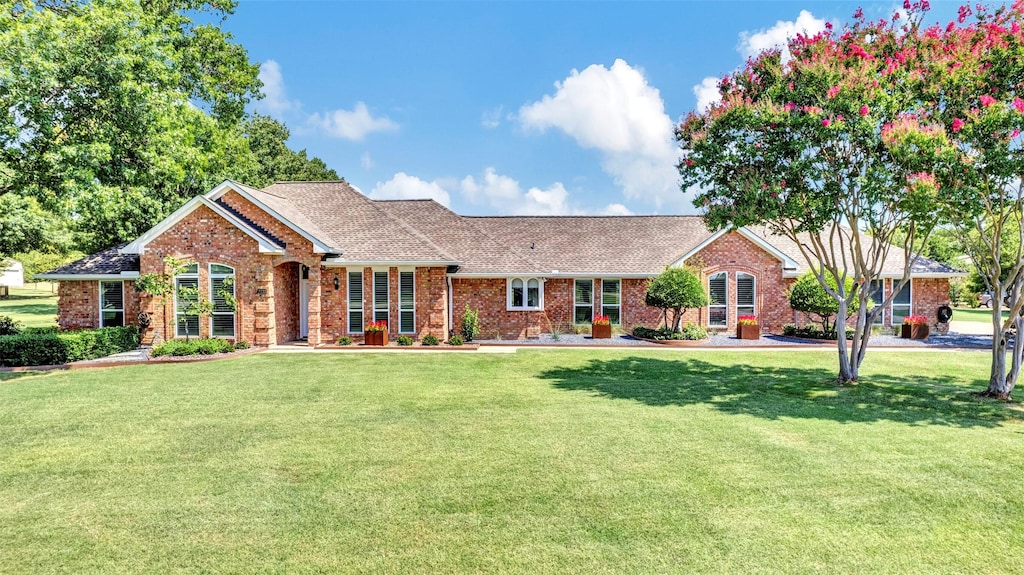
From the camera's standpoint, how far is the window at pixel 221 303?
17641 millimetres

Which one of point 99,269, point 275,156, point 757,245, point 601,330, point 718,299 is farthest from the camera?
point 275,156

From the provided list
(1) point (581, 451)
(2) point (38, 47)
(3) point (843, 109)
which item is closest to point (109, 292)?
(2) point (38, 47)

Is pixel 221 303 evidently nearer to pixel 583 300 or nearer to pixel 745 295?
A: pixel 583 300

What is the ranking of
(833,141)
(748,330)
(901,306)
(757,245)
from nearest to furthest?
(833,141)
(748,330)
(757,245)
(901,306)

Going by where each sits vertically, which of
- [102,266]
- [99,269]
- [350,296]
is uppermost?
[102,266]

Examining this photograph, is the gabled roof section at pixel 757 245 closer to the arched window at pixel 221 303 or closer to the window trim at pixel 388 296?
the window trim at pixel 388 296

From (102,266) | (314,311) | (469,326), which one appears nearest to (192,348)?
(314,311)

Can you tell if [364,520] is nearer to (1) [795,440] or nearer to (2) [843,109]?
(1) [795,440]

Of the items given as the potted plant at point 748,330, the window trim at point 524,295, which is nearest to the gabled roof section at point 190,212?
the window trim at point 524,295

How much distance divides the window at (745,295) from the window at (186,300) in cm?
2064

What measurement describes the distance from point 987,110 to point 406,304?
16455 millimetres

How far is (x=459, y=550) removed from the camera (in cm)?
469

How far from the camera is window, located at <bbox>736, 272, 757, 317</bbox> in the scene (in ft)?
72.2

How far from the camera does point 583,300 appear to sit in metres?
22.0
